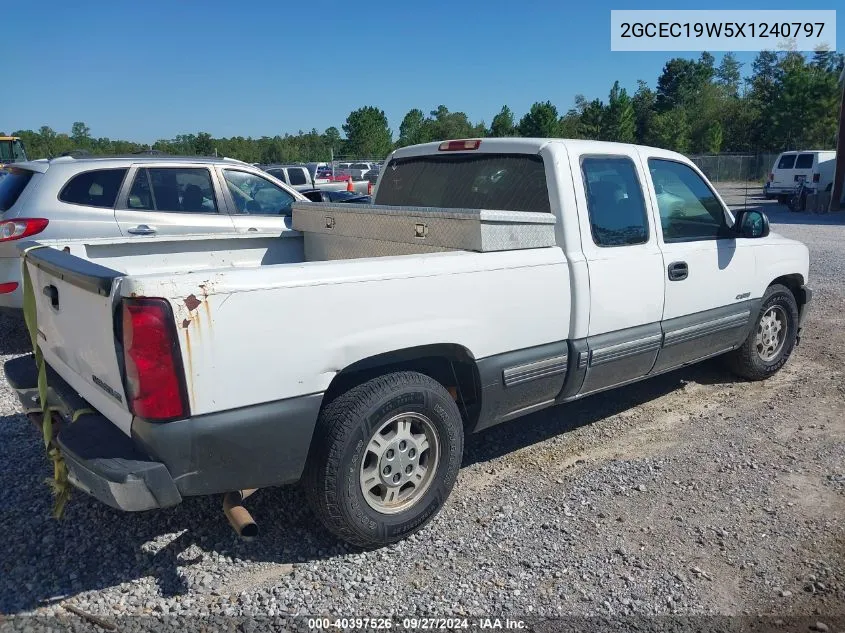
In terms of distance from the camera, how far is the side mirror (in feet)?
16.3

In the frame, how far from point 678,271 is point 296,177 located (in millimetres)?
17390

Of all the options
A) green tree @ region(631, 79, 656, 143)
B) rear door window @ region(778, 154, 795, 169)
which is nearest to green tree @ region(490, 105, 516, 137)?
green tree @ region(631, 79, 656, 143)

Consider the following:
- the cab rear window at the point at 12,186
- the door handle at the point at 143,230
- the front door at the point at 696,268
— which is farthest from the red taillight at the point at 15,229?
the front door at the point at 696,268

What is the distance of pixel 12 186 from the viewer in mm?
6617

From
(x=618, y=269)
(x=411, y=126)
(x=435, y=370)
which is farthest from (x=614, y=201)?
(x=411, y=126)

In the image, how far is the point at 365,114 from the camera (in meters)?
50.7

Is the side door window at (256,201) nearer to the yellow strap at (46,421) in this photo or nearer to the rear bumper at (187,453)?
the yellow strap at (46,421)

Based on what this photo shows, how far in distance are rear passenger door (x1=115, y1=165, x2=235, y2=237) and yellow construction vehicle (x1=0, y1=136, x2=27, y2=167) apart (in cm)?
2715

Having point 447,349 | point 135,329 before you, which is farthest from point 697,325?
point 135,329

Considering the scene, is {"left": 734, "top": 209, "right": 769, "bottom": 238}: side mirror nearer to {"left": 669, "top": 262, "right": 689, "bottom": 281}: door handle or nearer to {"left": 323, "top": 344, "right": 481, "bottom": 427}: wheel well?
{"left": 669, "top": 262, "right": 689, "bottom": 281}: door handle

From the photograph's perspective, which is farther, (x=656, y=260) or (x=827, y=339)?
(x=827, y=339)

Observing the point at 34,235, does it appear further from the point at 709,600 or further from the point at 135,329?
the point at 709,600

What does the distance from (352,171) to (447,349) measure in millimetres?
34052

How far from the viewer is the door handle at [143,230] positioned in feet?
22.3
